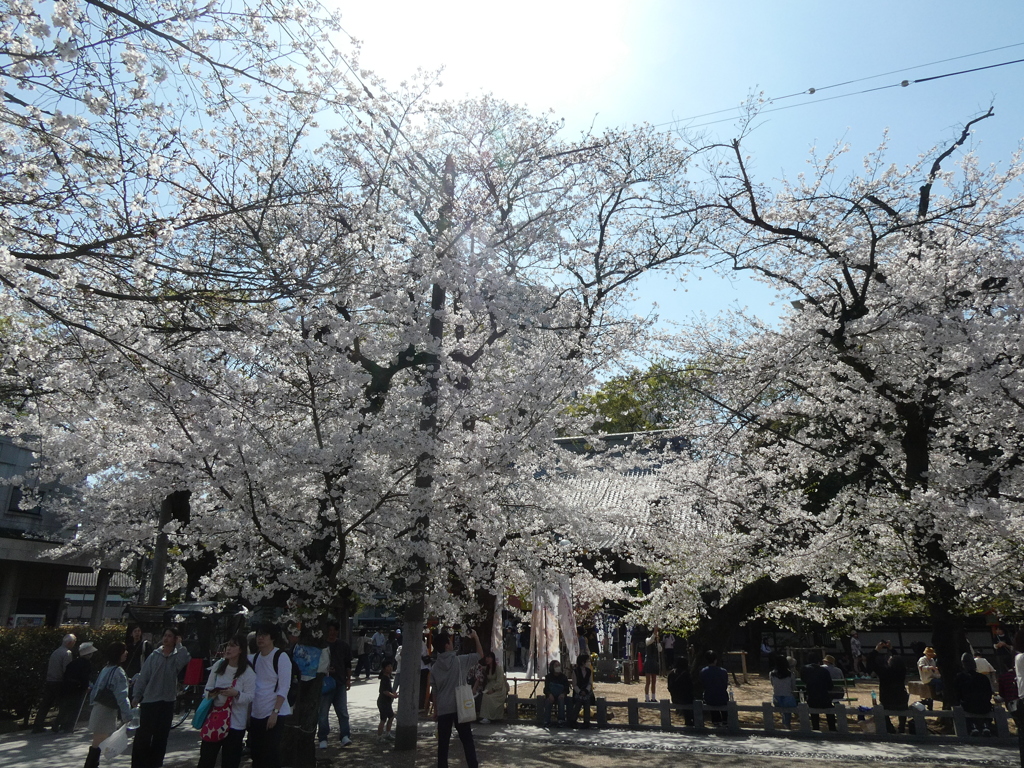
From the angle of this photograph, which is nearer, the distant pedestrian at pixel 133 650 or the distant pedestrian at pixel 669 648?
the distant pedestrian at pixel 133 650

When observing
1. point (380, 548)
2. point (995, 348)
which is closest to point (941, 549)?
point (995, 348)

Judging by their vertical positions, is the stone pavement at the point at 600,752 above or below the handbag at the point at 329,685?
below

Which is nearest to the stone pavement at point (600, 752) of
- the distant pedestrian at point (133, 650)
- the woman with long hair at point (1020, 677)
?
the distant pedestrian at point (133, 650)

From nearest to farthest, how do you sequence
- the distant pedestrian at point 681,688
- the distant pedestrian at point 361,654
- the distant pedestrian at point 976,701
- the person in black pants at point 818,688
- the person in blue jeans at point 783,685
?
the distant pedestrian at point 976,701
the person in black pants at point 818,688
the person in blue jeans at point 783,685
the distant pedestrian at point 681,688
the distant pedestrian at point 361,654

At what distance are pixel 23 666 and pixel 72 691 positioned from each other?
2.08 m

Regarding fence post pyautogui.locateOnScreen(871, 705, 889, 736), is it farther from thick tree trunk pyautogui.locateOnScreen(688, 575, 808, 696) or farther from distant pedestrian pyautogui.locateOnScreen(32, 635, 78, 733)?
distant pedestrian pyautogui.locateOnScreen(32, 635, 78, 733)

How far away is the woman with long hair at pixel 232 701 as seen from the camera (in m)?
6.34

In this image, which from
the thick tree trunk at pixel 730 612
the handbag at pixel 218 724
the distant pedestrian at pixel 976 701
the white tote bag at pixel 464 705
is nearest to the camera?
the handbag at pixel 218 724

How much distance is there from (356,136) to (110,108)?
17.1ft

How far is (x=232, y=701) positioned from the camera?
636 cm

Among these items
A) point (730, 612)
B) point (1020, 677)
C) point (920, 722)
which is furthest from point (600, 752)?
point (730, 612)

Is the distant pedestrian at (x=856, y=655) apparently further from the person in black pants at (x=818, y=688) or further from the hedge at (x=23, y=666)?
the hedge at (x=23, y=666)

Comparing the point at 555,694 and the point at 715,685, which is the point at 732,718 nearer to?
the point at 715,685

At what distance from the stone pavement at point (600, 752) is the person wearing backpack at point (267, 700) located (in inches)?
98.8
